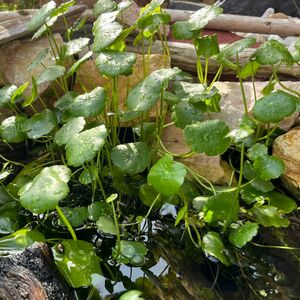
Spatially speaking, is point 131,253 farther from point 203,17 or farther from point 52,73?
point 203,17

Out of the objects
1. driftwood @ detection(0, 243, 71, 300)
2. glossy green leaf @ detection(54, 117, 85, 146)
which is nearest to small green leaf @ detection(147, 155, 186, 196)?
glossy green leaf @ detection(54, 117, 85, 146)

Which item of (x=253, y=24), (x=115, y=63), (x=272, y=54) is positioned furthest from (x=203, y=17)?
(x=253, y=24)

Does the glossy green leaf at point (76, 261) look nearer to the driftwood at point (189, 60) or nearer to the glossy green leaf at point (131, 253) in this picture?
the glossy green leaf at point (131, 253)

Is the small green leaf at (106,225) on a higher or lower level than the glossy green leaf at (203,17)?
lower

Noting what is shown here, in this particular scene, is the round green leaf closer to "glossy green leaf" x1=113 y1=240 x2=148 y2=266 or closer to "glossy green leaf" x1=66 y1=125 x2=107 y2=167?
"glossy green leaf" x1=66 y1=125 x2=107 y2=167

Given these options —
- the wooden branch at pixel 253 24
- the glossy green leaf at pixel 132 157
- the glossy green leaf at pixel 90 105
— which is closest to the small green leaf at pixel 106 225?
the glossy green leaf at pixel 132 157

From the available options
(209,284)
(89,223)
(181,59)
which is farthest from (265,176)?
(181,59)
